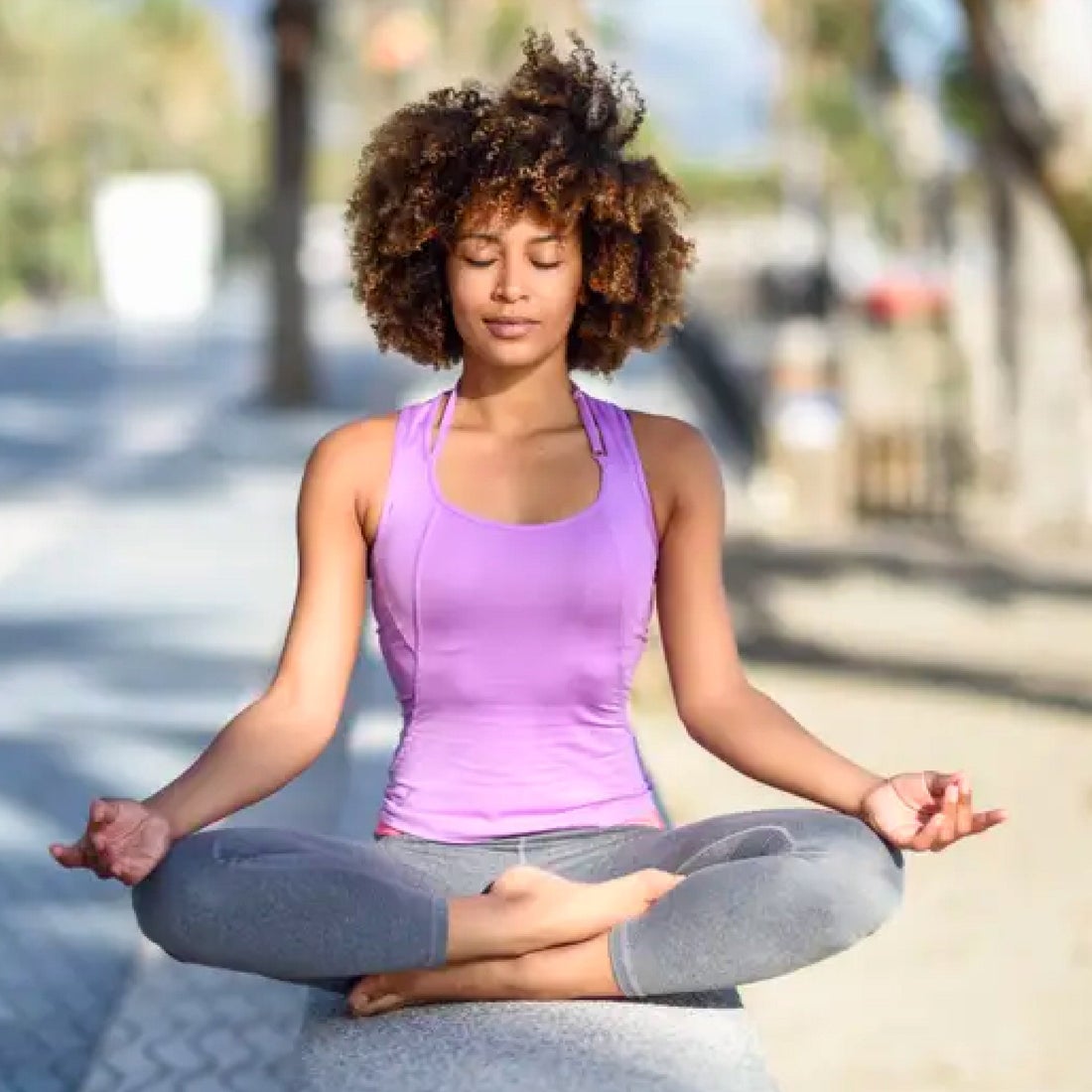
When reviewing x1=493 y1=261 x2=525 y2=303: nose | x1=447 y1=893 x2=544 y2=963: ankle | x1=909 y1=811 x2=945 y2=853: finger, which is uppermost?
x1=493 y1=261 x2=525 y2=303: nose

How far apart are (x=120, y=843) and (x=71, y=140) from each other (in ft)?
224

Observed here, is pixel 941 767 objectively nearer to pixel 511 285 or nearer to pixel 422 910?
pixel 511 285

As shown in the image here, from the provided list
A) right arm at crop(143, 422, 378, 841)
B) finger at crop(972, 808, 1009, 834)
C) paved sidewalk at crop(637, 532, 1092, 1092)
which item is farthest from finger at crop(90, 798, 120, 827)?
paved sidewalk at crop(637, 532, 1092, 1092)

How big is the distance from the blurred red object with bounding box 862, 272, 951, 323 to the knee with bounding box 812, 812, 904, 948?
35.7 metres

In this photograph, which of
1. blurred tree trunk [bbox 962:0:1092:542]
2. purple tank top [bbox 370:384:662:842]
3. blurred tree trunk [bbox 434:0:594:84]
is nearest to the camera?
purple tank top [bbox 370:384:662:842]

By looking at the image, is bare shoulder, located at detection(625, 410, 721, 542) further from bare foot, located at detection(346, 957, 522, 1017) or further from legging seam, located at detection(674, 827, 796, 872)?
bare foot, located at detection(346, 957, 522, 1017)

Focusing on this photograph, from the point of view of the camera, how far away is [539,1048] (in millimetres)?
3289

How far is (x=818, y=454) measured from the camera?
16.6 metres

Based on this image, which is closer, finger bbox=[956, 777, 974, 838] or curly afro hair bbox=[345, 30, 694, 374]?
finger bbox=[956, 777, 974, 838]

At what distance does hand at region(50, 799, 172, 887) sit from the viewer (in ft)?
10.9

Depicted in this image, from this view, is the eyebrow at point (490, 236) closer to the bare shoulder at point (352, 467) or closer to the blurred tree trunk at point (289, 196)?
the bare shoulder at point (352, 467)

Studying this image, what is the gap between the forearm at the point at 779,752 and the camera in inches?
141

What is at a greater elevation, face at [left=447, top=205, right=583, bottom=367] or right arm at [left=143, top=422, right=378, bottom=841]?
face at [left=447, top=205, right=583, bottom=367]

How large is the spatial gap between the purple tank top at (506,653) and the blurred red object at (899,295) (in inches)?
1402
